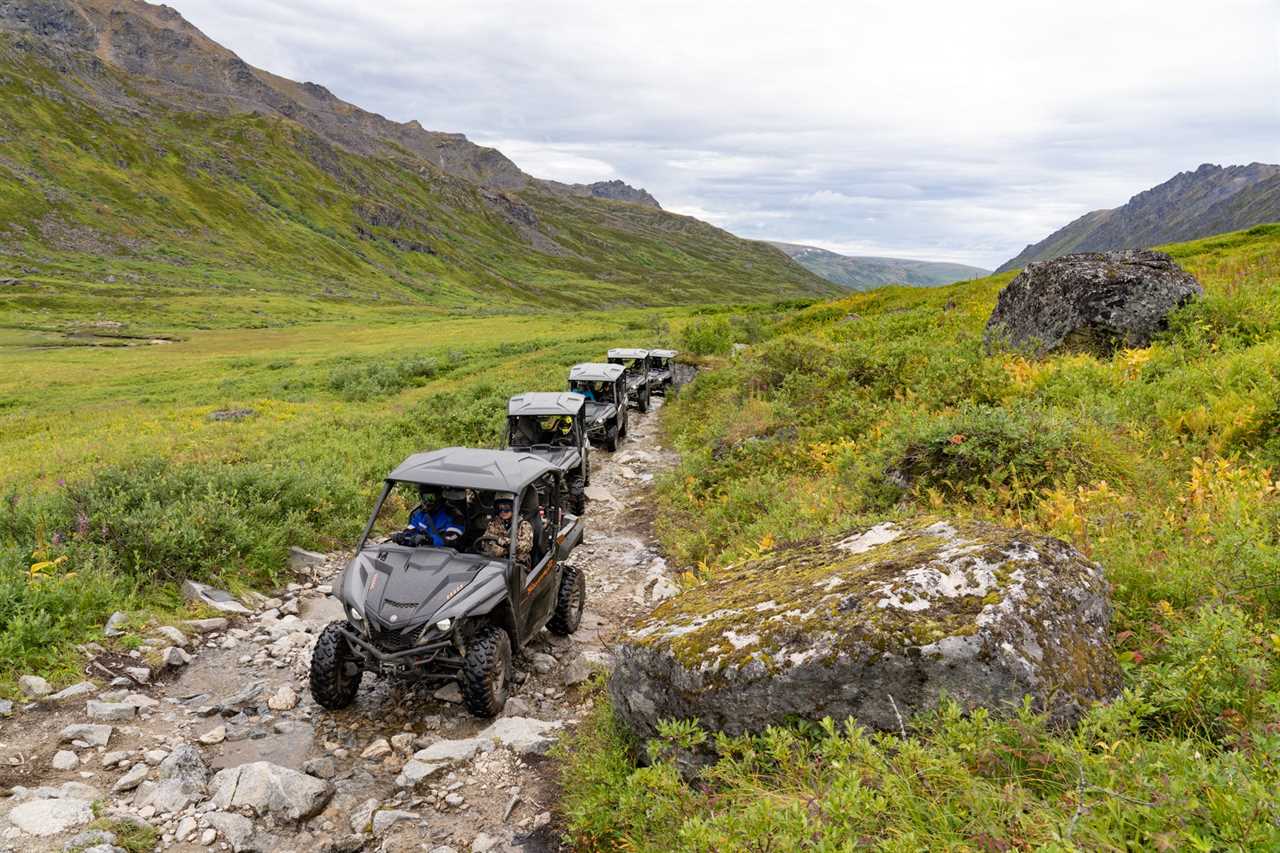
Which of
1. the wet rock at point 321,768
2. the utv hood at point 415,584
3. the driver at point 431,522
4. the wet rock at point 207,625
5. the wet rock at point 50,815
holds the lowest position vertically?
the wet rock at point 321,768

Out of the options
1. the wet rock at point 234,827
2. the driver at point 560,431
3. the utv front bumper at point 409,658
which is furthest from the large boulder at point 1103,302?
the wet rock at point 234,827

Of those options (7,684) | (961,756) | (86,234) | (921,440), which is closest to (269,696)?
(7,684)

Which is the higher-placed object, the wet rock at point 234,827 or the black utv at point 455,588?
the black utv at point 455,588

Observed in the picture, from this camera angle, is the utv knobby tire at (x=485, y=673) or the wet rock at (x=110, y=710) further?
the utv knobby tire at (x=485, y=673)

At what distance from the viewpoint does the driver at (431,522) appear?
7.38 meters

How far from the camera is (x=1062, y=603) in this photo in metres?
4.12

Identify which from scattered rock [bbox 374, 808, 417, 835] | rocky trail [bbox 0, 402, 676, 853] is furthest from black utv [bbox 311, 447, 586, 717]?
scattered rock [bbox 374, 808, 417, 835]

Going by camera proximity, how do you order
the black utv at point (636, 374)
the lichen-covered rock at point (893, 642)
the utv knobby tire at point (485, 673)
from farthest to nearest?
the black utv at point (636, 374) < the utv knobby tire at point (485, 673) < the lichen-covered rock at point (893, 642)

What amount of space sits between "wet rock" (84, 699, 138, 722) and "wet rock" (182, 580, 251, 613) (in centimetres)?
220

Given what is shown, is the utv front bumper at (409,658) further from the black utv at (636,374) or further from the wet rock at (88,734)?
the black utv at (636,374)

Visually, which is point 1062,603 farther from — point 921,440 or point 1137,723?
point 921,440

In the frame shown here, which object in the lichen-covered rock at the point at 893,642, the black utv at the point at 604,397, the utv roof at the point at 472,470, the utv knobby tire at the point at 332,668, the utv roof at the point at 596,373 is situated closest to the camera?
the lichen-covered rock at the point at 893,642

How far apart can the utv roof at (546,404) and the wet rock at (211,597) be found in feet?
21.2

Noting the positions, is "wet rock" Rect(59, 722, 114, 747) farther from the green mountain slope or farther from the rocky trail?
the green mountain slope
